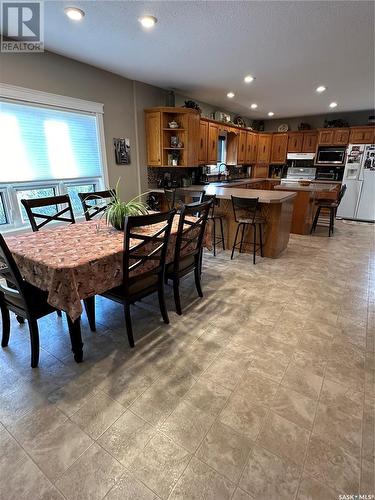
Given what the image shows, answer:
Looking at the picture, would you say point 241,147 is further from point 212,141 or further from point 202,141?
point 202,141

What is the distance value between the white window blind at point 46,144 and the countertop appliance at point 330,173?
6.18 meters

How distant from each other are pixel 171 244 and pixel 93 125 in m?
2.58

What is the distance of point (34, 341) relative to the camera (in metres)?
1.79

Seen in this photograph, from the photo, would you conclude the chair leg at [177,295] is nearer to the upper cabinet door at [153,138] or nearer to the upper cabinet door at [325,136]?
the upper cabinet door at [153,138]

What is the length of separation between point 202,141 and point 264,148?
3749mm

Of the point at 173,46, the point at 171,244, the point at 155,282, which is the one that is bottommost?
the point at 155,282

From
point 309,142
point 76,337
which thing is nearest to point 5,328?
point 76,337

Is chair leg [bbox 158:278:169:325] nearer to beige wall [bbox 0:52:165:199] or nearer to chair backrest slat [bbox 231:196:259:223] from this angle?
chair backrest slat [bbox 231:196:259:223]

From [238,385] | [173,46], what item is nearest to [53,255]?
[238,385]

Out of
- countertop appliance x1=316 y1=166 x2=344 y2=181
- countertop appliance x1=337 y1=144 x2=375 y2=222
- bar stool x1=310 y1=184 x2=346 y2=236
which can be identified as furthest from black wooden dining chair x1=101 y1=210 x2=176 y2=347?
countertop appliance x1=316 y1=166 x2=344 y2=181

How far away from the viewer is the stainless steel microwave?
6828 millimetres

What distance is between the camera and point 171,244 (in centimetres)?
233

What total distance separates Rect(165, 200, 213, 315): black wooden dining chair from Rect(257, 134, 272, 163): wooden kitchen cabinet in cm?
652

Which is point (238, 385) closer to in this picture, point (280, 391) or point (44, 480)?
point (280, 391)
